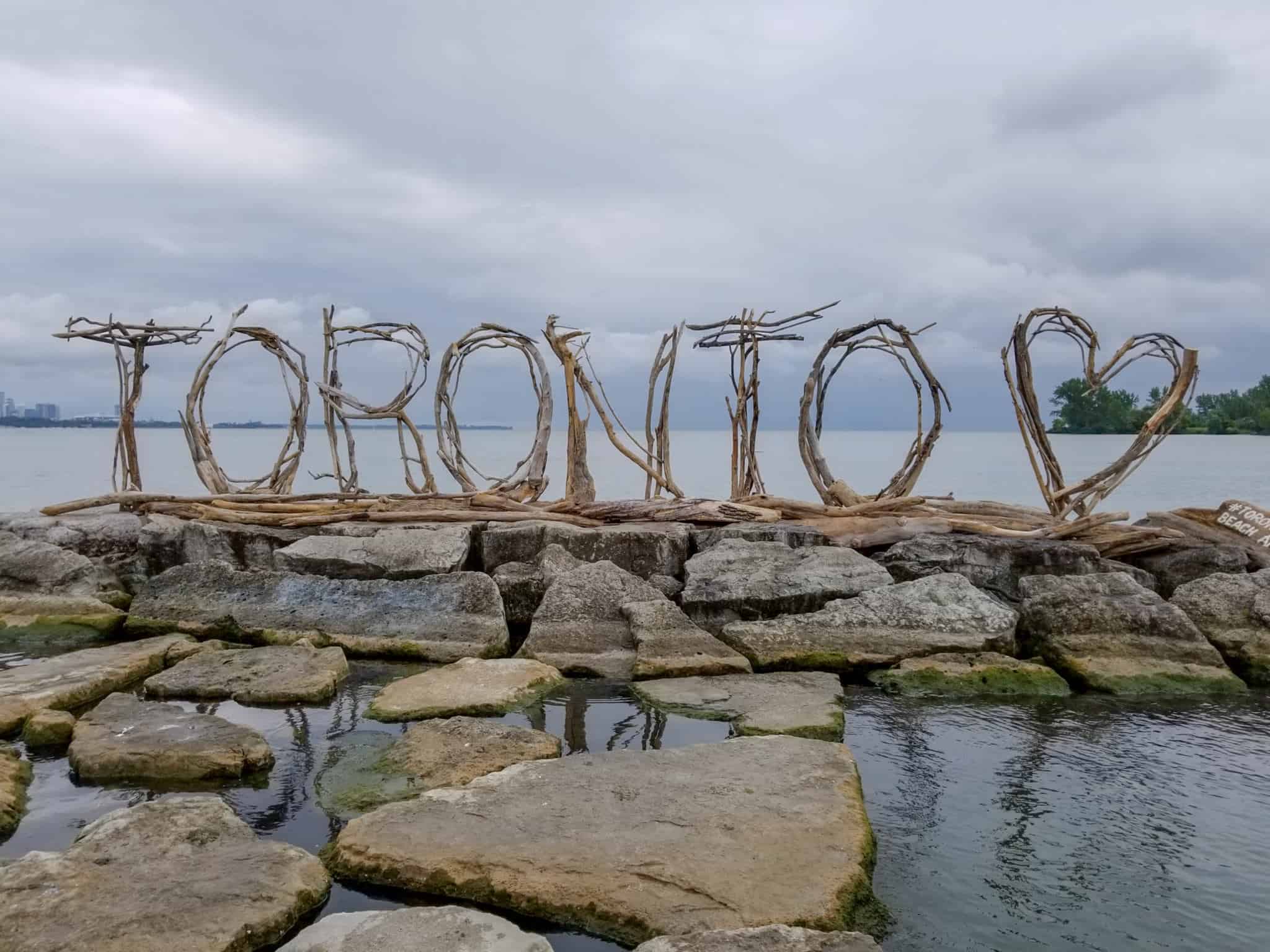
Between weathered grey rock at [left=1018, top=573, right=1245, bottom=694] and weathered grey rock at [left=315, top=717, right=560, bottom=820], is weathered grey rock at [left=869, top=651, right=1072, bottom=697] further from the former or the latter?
weathered grey rock at [left=315, top=717, right=560, bottom=820]

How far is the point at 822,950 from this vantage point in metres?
2.60

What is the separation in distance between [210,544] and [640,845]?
18.9ft

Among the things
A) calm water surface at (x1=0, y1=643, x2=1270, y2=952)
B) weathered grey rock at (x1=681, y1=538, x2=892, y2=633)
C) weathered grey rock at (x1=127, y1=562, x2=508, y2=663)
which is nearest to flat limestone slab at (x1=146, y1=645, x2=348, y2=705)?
calm water surface at (x1=0, y1=643, x2=1270, y2=952)

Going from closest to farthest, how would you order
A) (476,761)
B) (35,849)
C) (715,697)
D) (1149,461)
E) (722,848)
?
(722,848), (35,849), (476,761), (715,697), (1149,461)

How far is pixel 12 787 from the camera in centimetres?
382

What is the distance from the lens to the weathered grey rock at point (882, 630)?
5.96 m

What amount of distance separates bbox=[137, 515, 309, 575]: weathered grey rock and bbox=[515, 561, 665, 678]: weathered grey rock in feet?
8.69

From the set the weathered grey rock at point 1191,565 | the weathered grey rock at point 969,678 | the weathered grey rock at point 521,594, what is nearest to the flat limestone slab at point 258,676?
the weathered grey rock at point 521,594

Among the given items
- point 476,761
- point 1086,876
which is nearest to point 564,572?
point 476,761

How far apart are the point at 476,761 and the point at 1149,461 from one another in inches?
1698

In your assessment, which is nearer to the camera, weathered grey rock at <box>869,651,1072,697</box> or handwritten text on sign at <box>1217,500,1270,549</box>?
weathered grey rock at <box>869,651,1072,697</box>

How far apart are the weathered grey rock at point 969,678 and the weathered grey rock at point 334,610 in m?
2.64

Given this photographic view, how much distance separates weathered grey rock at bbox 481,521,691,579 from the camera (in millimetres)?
7406

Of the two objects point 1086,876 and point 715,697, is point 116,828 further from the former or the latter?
point 1086,876
